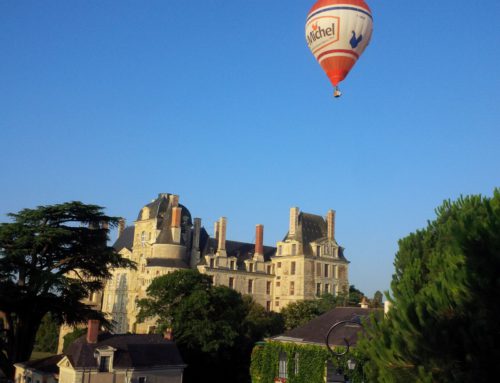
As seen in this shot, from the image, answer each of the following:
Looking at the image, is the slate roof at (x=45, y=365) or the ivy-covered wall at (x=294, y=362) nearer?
the ivy-covered wall at (x=294, y=362)

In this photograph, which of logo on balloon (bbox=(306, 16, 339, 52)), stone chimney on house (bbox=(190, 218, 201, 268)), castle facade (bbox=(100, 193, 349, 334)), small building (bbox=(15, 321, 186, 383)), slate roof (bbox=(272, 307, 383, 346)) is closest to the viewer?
logo on balloon (bbox=(306, 16, 339, 52))

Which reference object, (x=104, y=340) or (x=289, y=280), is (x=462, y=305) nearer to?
(x=104, y=340)

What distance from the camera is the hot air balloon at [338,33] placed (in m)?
21.7

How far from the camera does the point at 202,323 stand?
3797cm

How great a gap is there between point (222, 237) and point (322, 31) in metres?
41.6

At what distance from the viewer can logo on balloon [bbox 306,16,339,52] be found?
21812mm

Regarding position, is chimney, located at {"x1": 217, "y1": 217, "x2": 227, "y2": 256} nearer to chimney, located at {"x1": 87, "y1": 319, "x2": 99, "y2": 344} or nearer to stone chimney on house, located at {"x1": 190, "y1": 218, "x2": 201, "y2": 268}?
stone chimney on house, located at {"x1": 190, "y1": 218, "x2": 201, "y2": 268}

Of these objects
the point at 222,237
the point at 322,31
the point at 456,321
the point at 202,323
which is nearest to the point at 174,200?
the point at 222,237

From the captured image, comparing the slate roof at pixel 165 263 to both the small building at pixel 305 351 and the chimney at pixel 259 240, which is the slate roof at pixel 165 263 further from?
the small building at pixel 305 351

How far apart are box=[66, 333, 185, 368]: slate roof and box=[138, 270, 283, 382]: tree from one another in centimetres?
600

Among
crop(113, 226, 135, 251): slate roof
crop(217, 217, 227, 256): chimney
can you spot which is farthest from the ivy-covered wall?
crop(113, 226, 135, 251): slate roof

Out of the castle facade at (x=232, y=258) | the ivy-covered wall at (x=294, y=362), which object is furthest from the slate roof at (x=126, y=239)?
the ivy-covered wall at (x=294, y=362)

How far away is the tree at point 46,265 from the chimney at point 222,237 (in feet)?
109

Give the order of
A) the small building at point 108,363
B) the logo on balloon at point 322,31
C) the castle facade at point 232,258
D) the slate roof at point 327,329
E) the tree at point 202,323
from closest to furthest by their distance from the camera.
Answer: the logo on balloon at point 322,31 < the slate roof at point 327,329 < the small building at point 108,363 < the tree at point 202,323 < the castle facade at point 232,258
